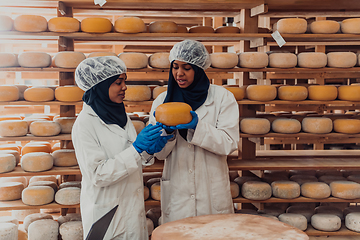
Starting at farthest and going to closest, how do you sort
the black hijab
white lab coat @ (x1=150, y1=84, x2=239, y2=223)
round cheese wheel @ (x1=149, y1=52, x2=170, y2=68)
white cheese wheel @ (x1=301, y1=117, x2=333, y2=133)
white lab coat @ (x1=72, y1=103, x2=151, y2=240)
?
white cheese wheel @ (x1=301, y1=117, x2=333, y2=133) → round cheese wheel @ (x1=149, y1=52, x2=170, y2=68) → white lab coat @ (x1=150, y1=84, x2=239, y2=223) → the black hijab → white lab coat @ (x1=72, y1=103, x2=151, y2=240)

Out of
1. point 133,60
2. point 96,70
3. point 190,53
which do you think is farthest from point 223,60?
point 96,70

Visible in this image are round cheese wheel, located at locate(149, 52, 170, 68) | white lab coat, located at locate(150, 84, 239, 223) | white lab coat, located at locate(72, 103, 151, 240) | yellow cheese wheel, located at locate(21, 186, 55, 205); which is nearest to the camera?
white lab coat, located at locate(72, 103, 151, 240)

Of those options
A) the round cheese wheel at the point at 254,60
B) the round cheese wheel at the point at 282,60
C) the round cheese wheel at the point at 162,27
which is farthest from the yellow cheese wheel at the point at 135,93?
the round cheese wheel at the point at 282,60

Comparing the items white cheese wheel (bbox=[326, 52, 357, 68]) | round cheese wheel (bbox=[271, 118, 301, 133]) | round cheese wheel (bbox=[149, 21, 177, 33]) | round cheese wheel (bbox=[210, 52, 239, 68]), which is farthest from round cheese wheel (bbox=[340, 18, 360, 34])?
round cheese wheel (bbox=[149, 21, 177, 33])

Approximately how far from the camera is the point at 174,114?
1.54m

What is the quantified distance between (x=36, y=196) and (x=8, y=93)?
2.89 ft

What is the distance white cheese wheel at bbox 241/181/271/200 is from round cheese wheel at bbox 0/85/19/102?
210cm

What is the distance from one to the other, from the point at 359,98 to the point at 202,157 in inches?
69.6

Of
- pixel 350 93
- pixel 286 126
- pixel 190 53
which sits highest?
pixel 190 53

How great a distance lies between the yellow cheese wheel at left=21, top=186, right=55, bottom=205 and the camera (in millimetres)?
2484

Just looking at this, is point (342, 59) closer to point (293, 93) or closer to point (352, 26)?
point (352, 26)

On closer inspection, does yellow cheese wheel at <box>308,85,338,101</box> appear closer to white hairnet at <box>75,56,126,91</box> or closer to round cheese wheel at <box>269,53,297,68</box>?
round cheese wheel at <box>269,53,297,68</box>

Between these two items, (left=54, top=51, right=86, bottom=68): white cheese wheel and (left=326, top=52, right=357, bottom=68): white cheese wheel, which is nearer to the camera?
(left=54, top=51, right=86, bottom=68): white cheese wheel

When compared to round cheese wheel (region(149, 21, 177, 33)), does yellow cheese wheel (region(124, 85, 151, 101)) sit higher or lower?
lower
